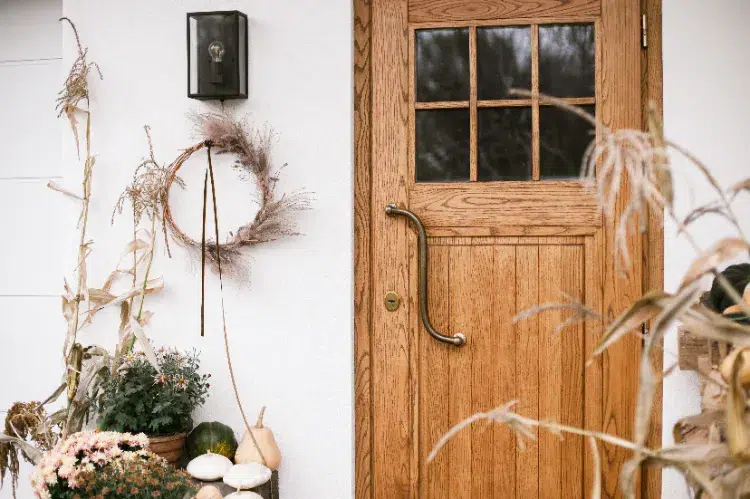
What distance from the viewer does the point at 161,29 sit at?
9.57 ft

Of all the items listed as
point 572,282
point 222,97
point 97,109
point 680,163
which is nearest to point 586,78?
point 680,163

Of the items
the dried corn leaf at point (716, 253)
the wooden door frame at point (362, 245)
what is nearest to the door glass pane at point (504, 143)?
the wooden door frame at point (362, 245)

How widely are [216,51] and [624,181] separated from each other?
4.61 feet

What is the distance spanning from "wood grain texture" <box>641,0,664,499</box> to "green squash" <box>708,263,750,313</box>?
0.32 meters

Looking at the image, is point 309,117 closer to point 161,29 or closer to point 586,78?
point 161,29

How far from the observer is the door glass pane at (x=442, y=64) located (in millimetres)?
2752

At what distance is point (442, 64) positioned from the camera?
9.07 feet

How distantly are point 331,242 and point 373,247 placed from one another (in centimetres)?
15

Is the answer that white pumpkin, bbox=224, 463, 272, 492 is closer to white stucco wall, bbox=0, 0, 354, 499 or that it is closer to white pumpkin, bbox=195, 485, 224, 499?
white pumpkin, bbox=195, 485, 224, 499

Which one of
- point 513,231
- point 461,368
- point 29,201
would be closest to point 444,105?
point 513,231

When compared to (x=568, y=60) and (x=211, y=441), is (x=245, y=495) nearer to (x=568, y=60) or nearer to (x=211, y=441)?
(x=211, y=441)

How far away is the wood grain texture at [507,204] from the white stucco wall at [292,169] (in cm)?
27

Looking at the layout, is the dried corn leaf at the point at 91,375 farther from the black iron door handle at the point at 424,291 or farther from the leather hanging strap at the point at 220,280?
the black iron door handle at the point at 424,291

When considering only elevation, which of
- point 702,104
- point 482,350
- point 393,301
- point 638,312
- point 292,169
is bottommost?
point 482,350
